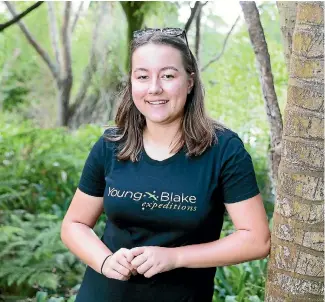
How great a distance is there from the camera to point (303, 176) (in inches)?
70.1

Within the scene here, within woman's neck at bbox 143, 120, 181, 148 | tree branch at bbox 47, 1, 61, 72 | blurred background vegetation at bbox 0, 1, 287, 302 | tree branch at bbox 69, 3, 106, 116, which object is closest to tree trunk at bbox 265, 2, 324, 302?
woman's neck at bbox 143, 120, 181, 148

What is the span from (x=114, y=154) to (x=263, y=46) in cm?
139

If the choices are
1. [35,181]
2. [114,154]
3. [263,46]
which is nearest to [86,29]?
[35,181]

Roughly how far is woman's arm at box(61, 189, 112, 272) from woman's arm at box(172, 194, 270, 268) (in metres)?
0.33

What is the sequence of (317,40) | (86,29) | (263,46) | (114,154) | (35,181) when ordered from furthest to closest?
(86,29), (35,181), (263,46), (114,154), (317,40)

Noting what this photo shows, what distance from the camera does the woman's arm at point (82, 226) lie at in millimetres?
2022

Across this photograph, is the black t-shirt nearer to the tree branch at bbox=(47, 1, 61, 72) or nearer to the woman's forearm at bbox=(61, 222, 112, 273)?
the woman's forearm at bbox=(61, 222, 112, 273)

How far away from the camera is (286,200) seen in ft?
6.03

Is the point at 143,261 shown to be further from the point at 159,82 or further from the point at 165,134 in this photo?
the point at 159,82

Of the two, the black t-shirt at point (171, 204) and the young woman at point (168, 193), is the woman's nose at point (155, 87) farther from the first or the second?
the black t-shirt at point (171, 204)

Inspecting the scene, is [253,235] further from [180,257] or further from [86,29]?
[86,29]

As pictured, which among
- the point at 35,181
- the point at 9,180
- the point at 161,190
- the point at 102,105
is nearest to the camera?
the point at 161,190

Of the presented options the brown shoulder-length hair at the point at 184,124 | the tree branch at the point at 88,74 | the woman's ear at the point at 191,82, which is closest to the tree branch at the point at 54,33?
the tree branch at the point at 88,74

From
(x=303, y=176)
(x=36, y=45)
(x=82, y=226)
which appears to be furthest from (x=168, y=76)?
(x=36, y=45)
